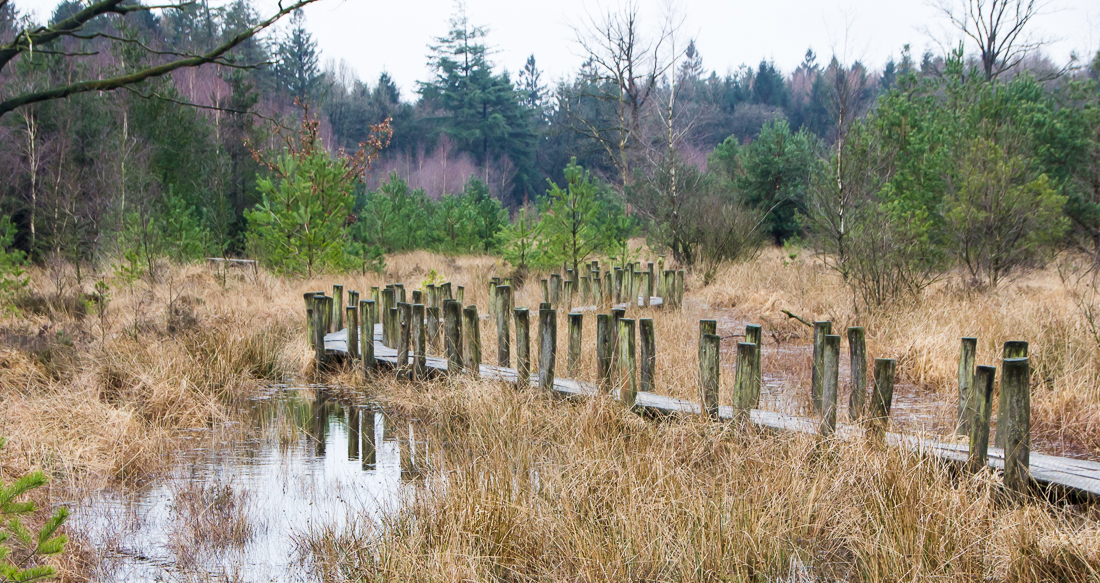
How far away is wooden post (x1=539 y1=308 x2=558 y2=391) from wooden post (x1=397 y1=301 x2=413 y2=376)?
5.07 ft

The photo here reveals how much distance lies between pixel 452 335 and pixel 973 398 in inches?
145

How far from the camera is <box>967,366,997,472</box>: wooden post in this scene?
12.6 feet

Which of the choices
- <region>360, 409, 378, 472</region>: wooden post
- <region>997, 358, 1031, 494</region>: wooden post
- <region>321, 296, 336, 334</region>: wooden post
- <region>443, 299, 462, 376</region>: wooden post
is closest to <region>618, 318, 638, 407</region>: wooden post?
<region>443, 299, 462, 376</region>: wooden post

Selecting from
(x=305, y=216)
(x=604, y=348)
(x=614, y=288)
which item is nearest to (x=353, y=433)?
(x=604, y=348)

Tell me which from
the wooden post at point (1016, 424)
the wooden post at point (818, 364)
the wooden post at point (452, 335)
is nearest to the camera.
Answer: the wooden post at point (1016, 424)

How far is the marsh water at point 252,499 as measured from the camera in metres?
3.92

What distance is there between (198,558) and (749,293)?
896 centimetres

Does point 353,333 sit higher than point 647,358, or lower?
lower

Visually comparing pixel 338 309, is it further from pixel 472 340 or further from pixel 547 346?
pixel 547 346

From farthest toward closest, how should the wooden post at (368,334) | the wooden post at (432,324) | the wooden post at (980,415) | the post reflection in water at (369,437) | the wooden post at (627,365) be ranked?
1. the wooden post at (368,334)
2. the wooden post at (432,324)
3. the post reflection in water at (369,437)
4. the wooden post at (627,365)
5. the wooden post at (980,415)

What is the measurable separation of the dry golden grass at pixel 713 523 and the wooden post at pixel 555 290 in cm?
575

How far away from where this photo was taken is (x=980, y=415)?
3.88 metres

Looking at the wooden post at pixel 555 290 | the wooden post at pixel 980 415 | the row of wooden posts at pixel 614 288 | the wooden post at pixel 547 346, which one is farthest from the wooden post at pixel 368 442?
the wooden post at pixel 555 290

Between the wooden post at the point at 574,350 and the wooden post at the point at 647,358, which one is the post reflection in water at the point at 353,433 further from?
the wooden post at the point at 647,358
